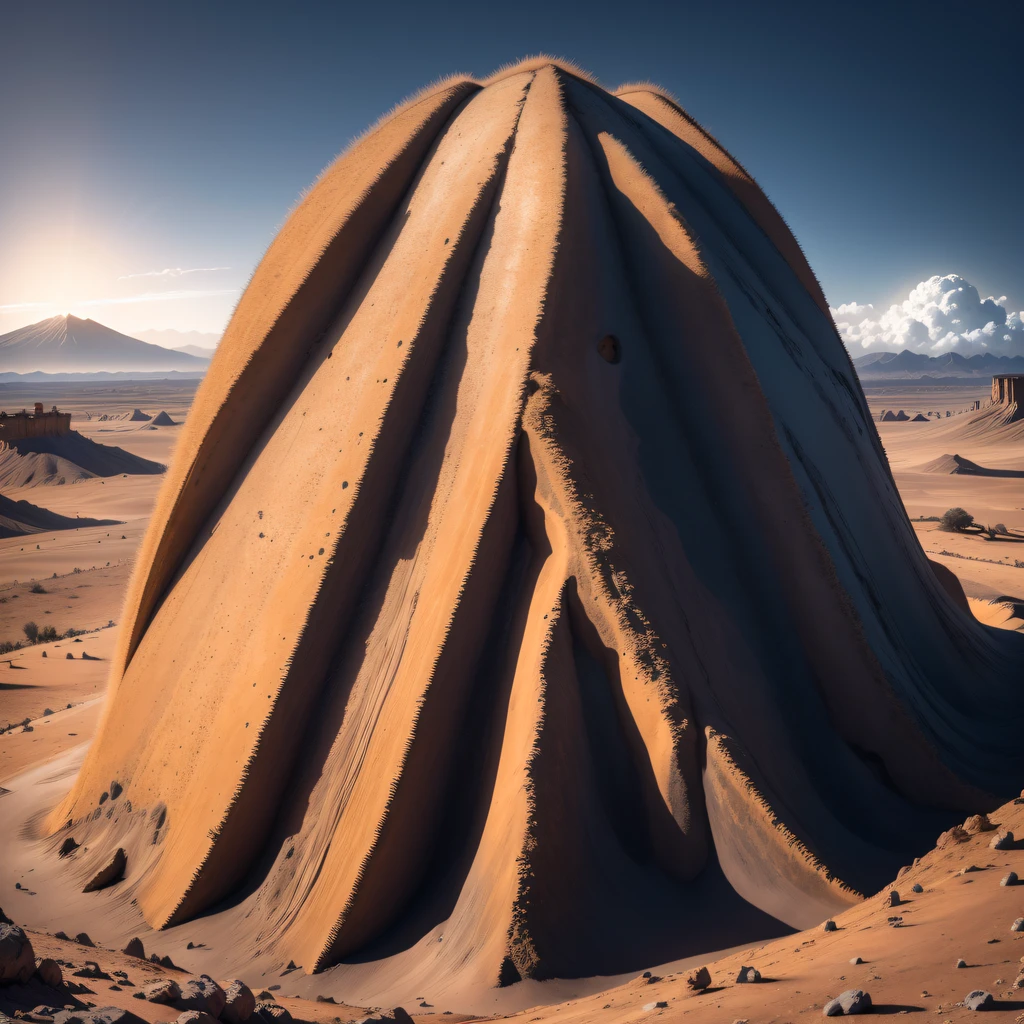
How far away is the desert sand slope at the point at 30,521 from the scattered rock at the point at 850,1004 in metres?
34.1

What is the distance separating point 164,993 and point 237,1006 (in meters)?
0.32

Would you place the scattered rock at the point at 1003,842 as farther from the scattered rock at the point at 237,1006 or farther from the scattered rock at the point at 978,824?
the scattered rock at the point at 237,1006

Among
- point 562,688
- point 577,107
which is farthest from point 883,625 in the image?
point 577,107

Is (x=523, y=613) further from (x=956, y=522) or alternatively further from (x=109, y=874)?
(x=956, y=522)

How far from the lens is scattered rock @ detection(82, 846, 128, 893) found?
659 centimetres

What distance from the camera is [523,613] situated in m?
5.83

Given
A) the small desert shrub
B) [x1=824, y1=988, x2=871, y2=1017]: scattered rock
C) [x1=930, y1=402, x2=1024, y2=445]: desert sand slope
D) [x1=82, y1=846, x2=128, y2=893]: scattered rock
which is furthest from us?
[x1=930, y1=402, x2=1024, y2=445]: desert sand slope

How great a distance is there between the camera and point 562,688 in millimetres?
5383

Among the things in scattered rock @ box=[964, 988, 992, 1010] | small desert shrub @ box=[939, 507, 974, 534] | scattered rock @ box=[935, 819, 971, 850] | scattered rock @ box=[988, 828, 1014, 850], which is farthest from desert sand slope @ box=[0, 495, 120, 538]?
scattered rock @ box=[964, 988, 992, 1010]

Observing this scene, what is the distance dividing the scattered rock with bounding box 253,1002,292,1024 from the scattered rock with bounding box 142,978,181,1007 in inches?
14.6

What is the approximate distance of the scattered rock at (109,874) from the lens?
6.59 m

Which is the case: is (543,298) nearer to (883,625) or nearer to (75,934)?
(883,625)

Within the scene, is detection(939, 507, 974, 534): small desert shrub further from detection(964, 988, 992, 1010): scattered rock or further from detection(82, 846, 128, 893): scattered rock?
detection(964, 988, 992, 1010): scattered rock

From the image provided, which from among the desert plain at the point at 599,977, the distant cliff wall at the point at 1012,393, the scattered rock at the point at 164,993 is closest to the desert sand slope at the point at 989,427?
the distant cliff wall at the point at 1012,393
